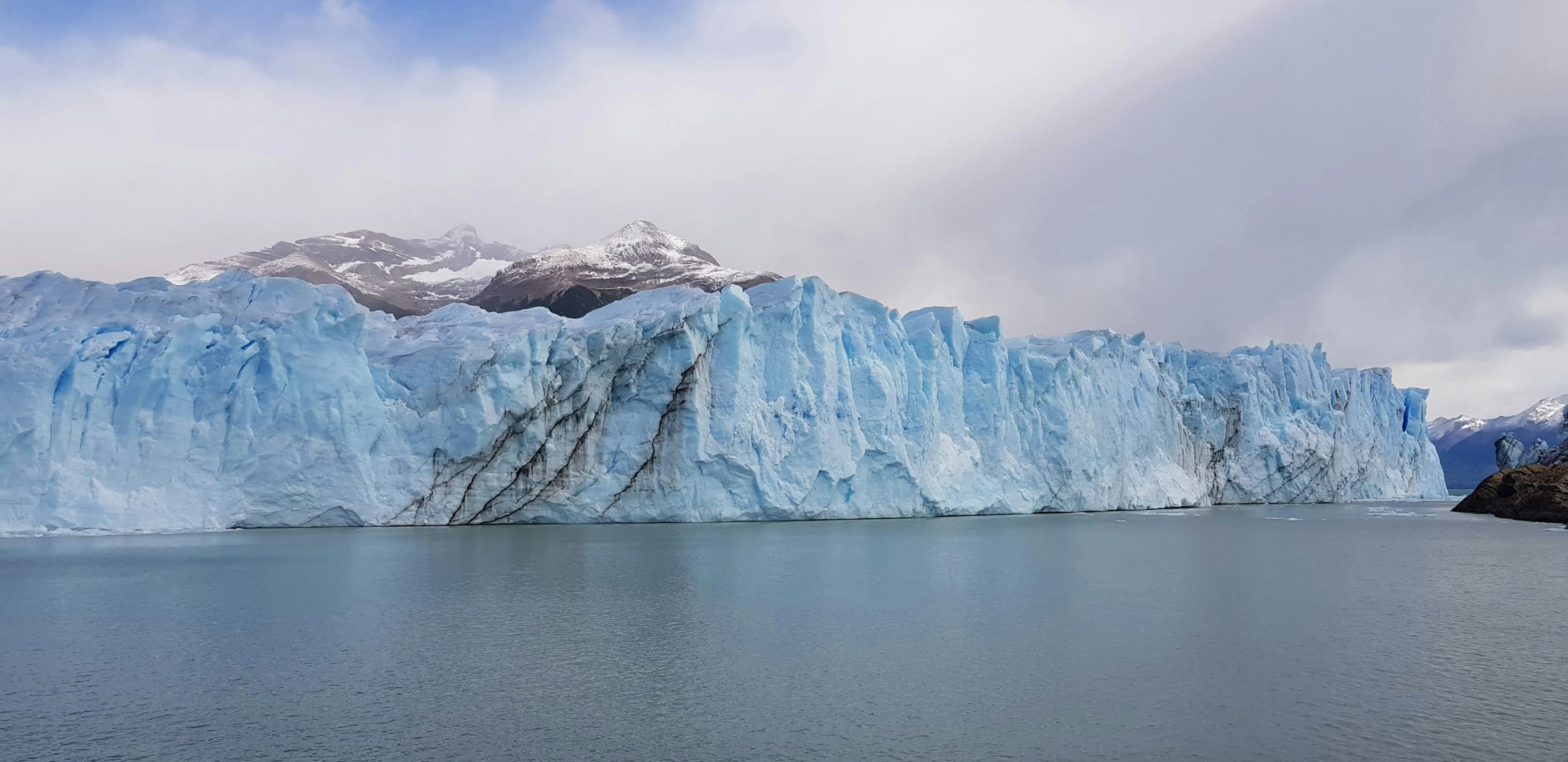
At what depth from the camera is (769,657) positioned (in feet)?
28.5

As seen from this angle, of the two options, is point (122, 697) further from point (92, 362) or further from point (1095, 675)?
point (92, 362)

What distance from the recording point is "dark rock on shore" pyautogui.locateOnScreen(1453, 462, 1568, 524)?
28.4 m

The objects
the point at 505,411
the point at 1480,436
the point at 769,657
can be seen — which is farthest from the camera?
the point at 1480,436

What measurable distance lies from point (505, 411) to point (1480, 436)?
153m

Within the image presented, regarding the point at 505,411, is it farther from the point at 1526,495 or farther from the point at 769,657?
the point at 1526,495

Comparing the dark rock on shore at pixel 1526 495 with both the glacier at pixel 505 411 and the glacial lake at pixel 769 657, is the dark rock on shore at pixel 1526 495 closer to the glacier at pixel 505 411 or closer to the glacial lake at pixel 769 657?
the glacier at pixel 505 411

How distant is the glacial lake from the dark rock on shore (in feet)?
52.7

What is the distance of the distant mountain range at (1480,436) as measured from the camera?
123000 mm

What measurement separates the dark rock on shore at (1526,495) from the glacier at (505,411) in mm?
13237

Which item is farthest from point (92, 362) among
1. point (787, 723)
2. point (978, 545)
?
point (787, 723)

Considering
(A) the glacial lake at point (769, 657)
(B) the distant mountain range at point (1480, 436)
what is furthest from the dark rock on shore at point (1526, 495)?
(B) the distant mountain range at point (1480, 436)

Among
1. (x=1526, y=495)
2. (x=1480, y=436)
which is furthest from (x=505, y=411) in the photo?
(x=1480, y=436)

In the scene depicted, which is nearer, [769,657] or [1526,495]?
[769,657]

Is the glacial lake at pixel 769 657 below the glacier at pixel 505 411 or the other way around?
below
